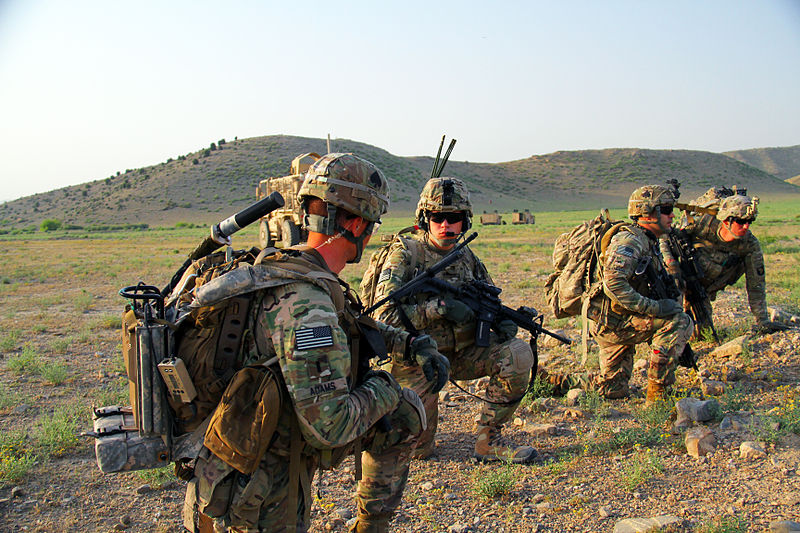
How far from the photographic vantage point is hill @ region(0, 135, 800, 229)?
2611 inches

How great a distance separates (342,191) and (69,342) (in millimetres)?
7964

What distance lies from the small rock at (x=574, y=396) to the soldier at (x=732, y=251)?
8.50ft

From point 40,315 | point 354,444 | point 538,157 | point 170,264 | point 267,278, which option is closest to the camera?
point 267,278

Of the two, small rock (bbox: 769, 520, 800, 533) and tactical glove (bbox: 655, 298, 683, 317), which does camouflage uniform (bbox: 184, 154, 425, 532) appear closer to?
small rock (bbox: 769, 520, 800, 533)

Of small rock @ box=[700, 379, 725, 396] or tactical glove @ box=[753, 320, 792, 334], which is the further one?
tactical glove @ box=[753, 320, 792, 334]

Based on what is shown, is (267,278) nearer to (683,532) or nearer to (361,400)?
(361,400)

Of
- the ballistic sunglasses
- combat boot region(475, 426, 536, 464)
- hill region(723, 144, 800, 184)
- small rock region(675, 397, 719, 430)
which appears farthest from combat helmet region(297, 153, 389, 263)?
hill region(723, 144, 800, 184)

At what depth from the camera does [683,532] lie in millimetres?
3453

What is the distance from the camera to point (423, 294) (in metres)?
4.79

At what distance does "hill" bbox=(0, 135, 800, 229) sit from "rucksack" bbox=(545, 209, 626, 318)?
54449mm

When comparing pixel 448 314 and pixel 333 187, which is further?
pixel 448 314

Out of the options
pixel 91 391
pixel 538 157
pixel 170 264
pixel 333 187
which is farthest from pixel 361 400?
pixel 538 157

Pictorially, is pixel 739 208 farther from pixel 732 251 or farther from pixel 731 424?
pixel 731 424

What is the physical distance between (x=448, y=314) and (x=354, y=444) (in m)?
1.96
